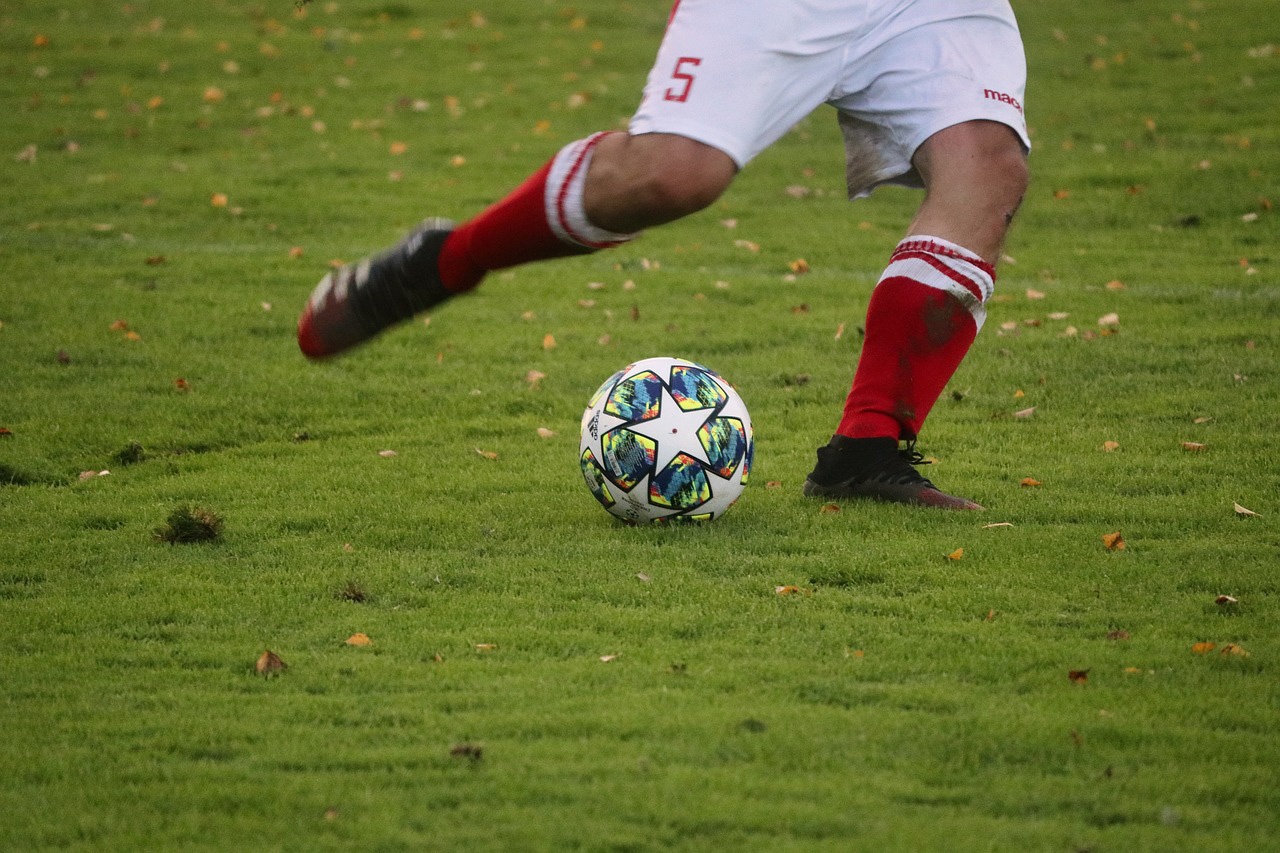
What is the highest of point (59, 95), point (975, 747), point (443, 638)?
point (975, 747)

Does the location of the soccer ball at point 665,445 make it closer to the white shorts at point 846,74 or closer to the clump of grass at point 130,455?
the white shorts at point 846,74

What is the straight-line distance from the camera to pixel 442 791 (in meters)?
3.06

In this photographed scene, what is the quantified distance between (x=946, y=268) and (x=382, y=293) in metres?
1.77

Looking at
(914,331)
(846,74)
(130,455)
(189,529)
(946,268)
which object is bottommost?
(130,455)

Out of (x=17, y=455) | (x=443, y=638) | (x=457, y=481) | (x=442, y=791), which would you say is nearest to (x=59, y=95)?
(x=17, y=455)

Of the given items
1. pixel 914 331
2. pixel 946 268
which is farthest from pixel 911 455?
pixel 946 268

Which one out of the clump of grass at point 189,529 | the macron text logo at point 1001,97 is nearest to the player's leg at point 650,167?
the macron text logo at point 1001,97

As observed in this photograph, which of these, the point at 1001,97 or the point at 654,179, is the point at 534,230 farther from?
the point at 1001,97

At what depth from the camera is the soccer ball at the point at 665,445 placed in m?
4.91

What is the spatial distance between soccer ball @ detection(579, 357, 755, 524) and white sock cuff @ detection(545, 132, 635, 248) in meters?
1.06

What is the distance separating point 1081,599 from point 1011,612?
0.24 metres

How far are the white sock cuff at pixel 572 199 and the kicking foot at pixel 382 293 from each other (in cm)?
40

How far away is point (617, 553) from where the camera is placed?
15.6ft

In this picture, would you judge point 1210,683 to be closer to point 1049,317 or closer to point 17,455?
point 17,455
